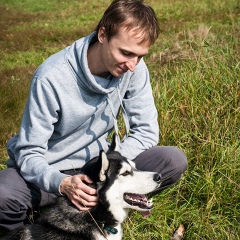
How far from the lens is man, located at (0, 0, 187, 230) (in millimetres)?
3076

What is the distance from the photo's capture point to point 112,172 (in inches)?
121

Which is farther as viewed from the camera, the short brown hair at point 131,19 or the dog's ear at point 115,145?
the dog's ear at point 115,145

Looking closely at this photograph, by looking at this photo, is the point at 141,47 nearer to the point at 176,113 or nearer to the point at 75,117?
the point at 75,117

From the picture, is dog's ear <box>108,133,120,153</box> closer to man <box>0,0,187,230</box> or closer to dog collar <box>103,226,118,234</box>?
man <box>0,0,187,230</box>

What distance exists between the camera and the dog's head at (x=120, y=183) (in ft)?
9.86

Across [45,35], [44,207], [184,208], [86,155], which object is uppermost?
[86,155]

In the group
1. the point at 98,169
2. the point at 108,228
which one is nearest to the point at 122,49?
the point at 98,169

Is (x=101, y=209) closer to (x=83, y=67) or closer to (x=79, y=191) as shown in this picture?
(x=79, y=191)

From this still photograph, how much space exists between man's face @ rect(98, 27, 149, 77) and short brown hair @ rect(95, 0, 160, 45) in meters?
0.04

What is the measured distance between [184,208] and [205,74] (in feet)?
6.34

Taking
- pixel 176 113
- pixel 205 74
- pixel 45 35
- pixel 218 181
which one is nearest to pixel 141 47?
pixel 218 181

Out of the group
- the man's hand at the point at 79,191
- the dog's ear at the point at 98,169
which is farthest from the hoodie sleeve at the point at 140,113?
the man's hand at the point at 79,191

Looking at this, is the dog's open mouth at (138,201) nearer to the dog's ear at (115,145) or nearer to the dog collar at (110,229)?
the dog collar at (110,229)

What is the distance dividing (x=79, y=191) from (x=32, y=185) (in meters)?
0.60
